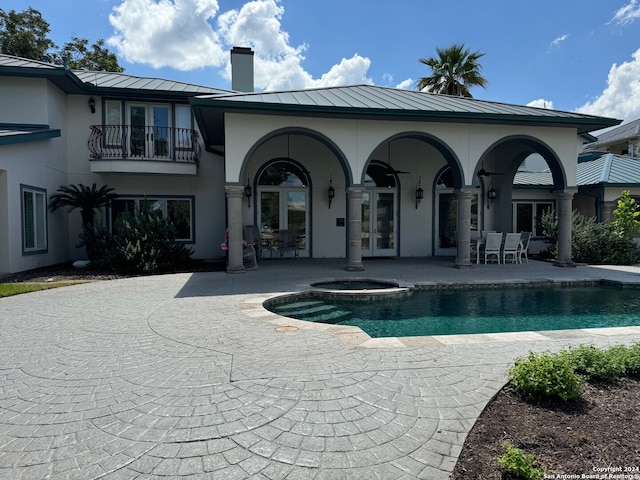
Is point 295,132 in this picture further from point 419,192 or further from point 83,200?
point 83,200

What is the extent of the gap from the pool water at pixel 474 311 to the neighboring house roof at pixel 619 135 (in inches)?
873

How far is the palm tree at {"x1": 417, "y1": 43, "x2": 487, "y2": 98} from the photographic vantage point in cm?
1791

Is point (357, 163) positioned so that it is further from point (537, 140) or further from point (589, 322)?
point (589, 322)

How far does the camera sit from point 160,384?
10.6 feet

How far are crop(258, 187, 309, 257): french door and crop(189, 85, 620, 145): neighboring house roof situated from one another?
2681 mm

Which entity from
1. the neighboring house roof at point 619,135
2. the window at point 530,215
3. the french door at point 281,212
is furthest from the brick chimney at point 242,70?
the neighboring house roof at point 619,135

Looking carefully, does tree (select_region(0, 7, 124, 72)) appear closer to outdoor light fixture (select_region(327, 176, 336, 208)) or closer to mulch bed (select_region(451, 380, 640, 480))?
outdoor light fixture (select_region(327, 176, 336, 208))

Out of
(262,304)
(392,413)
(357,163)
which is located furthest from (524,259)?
(392,413)

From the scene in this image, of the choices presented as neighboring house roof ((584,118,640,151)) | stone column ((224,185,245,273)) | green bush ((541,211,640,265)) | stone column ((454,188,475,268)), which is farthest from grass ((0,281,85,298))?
neighboring house roof ((584,118,640,151))

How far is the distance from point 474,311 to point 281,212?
8.02 m

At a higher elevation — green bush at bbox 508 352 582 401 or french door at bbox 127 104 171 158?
french door at bbox 127 104 171 158

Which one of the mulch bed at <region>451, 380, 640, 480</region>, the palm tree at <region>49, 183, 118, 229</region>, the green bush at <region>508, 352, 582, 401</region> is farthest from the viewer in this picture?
the palm tree at <region>49, 183, 118, 229</region>

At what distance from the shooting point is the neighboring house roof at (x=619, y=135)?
24422 millimetres

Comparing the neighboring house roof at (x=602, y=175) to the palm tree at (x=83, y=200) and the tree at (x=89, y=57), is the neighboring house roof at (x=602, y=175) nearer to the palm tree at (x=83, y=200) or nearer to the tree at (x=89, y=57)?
the palm tree at (x=83, y=200)
